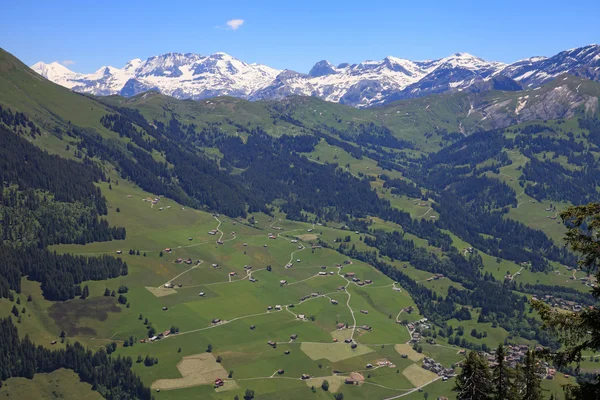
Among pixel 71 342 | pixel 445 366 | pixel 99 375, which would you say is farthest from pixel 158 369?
pixel 445 366

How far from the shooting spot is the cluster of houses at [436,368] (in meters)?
183

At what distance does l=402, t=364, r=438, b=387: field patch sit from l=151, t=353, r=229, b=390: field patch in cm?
5543

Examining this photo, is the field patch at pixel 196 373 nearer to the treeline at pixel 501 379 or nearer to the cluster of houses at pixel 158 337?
the cluster of houses at pixel 158 337

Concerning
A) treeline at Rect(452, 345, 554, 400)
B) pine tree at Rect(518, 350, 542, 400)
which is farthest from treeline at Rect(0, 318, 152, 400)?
pine tree at Rect(518, 350, 542, 400)

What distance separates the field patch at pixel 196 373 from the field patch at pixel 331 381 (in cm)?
2357

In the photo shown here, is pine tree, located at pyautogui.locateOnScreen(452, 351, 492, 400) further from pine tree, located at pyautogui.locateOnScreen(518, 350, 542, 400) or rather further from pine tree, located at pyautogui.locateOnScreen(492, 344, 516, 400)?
pine tree, located at pyautogui.locateOnScreen(518, 350, 542, 400)

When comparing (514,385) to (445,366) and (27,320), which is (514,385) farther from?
(27,320)

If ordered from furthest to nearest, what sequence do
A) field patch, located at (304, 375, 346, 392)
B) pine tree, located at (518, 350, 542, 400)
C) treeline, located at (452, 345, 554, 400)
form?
1. field patch, located at (304, 375, 346, 392)
2. treeline, located at (452, 345, 554, 400)
3. pine tree, located at (518, 350, 542, 400)

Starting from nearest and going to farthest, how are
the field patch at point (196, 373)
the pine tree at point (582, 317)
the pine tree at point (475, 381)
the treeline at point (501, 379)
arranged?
the pine tree at point (582, 317), the treeline at point (501, 379), the pine tree at point (475, 381), the field patch at point (196, 373)

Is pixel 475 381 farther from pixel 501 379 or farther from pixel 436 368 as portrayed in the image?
pixel 436 368

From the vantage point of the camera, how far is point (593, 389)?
113 feet

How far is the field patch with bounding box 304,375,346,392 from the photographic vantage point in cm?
17112

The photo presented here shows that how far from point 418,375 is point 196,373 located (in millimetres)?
69188

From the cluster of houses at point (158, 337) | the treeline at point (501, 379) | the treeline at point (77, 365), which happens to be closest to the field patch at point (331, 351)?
the cluster of houses at point (158, 337)
